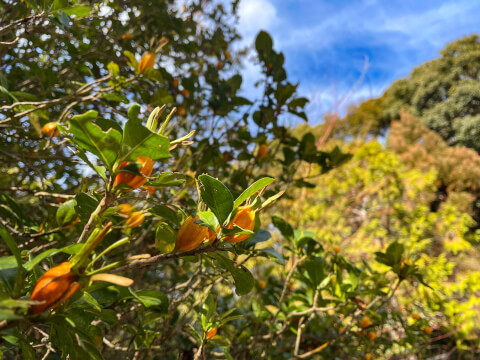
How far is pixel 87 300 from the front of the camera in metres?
0.35

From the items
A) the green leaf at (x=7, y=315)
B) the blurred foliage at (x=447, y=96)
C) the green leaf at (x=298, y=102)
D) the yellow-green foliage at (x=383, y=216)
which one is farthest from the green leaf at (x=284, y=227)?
the blurred foliage at (x=447, y=96)

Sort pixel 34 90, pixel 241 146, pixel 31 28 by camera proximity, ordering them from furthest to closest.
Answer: pixel 34 90 < pixel 241 146 < pixel 31 28

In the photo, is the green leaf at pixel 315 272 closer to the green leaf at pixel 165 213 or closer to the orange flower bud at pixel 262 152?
the orange flower bud at pixel 262 152

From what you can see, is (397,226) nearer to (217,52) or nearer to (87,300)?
(217,52)

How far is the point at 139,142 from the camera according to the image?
1.10 ft

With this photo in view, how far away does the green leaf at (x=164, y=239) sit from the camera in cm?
38

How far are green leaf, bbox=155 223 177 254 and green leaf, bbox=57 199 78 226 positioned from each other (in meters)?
0.33

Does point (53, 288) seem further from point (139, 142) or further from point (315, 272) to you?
A: point (315, 272)

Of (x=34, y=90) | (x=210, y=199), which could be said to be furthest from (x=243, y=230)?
(x=34, y=90)

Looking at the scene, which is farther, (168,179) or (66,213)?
(66,213)

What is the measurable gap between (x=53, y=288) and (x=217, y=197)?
0.61 feet

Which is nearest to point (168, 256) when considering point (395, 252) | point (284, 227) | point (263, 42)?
point (284, 227)

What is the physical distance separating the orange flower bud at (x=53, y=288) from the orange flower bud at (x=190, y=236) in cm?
12

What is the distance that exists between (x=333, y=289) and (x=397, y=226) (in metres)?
3.78
